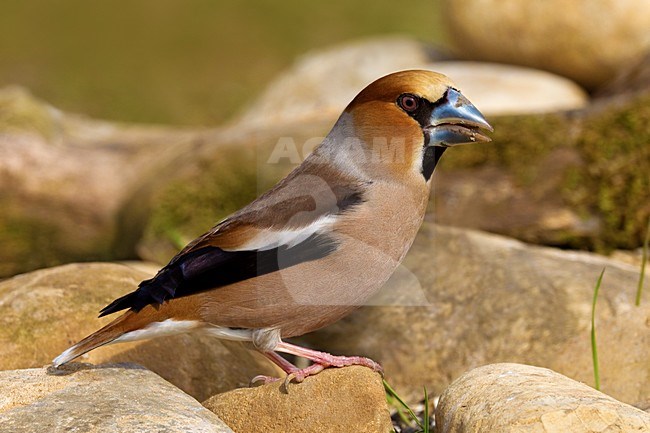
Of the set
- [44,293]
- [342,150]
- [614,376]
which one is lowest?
[614,376]

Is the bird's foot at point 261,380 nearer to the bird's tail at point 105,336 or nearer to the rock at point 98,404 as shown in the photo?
the rock at point 98,404

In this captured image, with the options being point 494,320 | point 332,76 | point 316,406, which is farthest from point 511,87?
point 316,406

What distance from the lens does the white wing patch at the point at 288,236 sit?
15.2ft

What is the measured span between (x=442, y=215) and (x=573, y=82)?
130 inches

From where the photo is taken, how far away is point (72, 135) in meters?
11.3

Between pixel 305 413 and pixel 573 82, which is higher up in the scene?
pixel 573 82

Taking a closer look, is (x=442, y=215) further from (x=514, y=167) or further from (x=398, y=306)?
(x=398, y=306)

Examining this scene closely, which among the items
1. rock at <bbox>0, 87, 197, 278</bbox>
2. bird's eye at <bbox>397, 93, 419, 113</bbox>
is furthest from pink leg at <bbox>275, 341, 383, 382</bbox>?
rock at <bbox>0, 87, 197, 278</bbox>

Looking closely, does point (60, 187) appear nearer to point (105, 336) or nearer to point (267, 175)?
point (267, 175)

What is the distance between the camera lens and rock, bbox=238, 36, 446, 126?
411 inches

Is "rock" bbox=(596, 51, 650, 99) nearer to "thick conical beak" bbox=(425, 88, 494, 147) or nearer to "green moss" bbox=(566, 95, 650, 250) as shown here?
"green moss" bbox=(566, 95, 650, 250)

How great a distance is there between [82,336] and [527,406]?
101 inches

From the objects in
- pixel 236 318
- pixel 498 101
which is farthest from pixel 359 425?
pixel 498 101

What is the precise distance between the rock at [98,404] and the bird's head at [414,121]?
156cm
